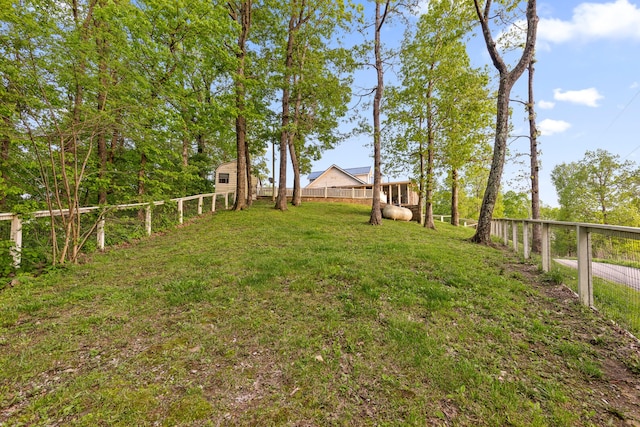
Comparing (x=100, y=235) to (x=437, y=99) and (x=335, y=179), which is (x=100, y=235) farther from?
(x=335, y=179)

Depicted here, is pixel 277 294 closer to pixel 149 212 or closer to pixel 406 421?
pixel 406 421

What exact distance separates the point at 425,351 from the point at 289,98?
14192 mm

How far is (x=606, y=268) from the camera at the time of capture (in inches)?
127

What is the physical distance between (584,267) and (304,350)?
154 inches

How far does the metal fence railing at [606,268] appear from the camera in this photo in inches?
107

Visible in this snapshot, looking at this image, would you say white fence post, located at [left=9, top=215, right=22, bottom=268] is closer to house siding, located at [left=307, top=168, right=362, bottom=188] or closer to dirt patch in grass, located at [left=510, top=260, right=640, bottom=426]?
dirt patch in grass, located at [left=510, top=260, right=640, bottom=426]

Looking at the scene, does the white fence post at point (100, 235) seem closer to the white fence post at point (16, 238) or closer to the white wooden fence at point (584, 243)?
A: the white fence post at point (16, 238)

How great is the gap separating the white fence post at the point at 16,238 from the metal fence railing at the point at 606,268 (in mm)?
8556

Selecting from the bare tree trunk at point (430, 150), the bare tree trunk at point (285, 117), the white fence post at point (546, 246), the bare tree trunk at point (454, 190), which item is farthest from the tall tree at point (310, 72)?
the white fence post at point (546, 246)

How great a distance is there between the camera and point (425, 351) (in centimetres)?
234

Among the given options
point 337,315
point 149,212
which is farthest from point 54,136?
point 337,315

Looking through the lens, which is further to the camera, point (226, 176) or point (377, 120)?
point (226, 176)

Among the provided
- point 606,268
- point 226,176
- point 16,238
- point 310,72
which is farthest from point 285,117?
point 606,268

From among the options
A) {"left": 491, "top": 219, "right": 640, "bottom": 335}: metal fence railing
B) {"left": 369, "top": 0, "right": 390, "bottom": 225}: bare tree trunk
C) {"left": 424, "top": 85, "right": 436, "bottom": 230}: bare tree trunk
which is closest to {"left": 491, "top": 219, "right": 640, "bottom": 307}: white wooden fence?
{"left": 491, "top": 219, "right": 640, "bottom": 335}: metal fence railing
